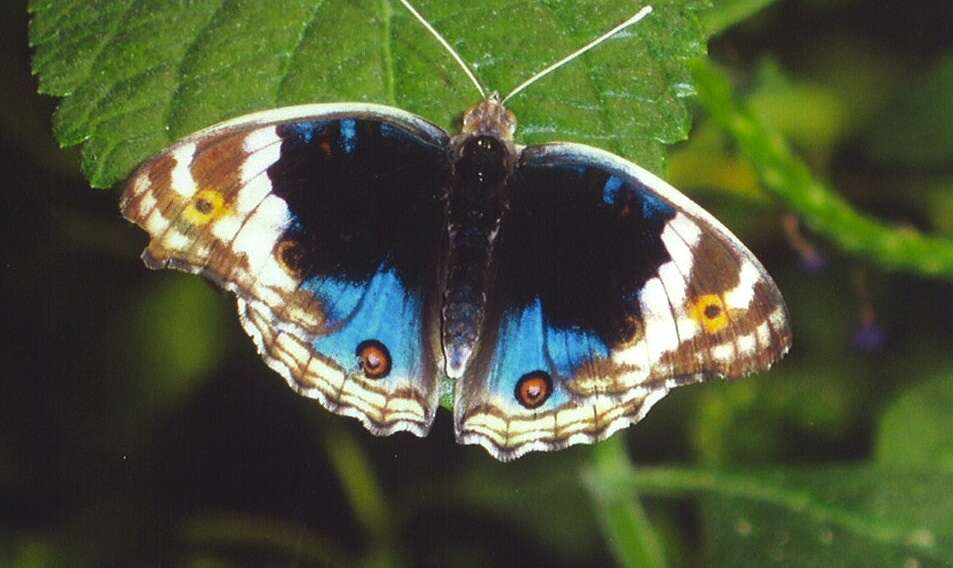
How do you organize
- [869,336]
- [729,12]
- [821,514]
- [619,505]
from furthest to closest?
1. [869,336]
2. [821,514]
3. [619,505]
4. [729,12]

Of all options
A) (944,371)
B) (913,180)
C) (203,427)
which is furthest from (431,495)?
(913,180)

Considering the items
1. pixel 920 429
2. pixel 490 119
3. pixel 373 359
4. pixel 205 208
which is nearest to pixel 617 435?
pixel 920 429

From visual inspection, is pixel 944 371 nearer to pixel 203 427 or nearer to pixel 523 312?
pixel 523 312

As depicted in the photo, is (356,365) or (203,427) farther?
(203,427)

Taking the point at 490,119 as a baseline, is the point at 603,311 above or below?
below

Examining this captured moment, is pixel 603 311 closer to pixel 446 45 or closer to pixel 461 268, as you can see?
pixel 461 268

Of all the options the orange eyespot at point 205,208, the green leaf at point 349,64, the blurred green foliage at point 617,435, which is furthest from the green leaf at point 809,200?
the orange eyespot at point 205,208

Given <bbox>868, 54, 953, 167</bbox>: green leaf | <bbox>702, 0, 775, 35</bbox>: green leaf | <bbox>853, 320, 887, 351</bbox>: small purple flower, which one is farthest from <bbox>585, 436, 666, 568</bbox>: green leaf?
<bbox>868, 54, 953, 167</bbox>: green leaf
